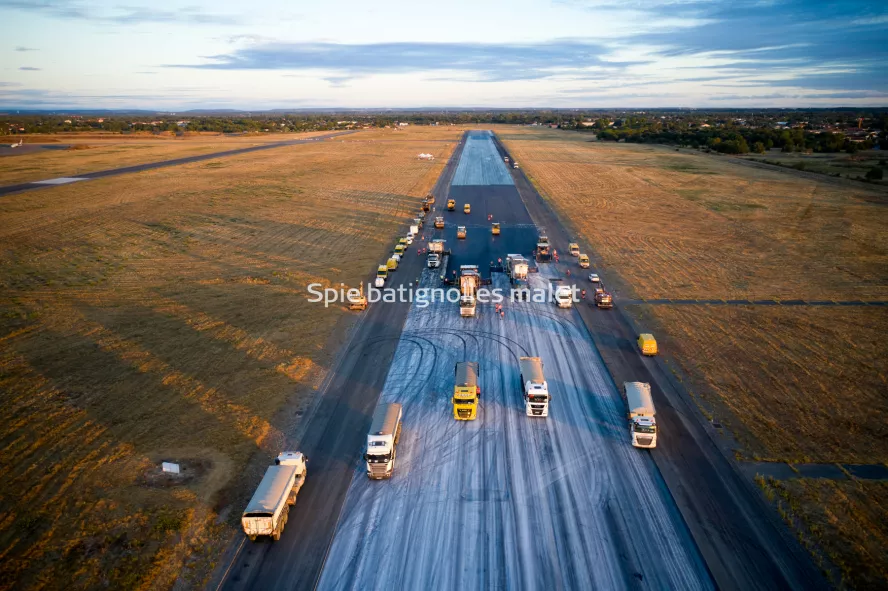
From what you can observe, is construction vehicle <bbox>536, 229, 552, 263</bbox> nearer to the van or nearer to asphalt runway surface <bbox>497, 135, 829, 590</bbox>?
the van

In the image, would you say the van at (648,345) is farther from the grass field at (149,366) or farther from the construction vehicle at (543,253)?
the construction vehicle at (543,253)

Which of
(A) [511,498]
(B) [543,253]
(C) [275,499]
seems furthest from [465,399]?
(B) [543,253]

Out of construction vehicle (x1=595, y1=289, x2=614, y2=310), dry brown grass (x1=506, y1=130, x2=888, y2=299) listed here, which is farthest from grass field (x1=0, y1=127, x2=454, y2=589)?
dry brown grass (x1=506, y1=130, x2=888, y2=299)

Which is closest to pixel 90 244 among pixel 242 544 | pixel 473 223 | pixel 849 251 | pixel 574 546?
pixel 473 223

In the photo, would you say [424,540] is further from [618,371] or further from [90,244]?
[90,244]

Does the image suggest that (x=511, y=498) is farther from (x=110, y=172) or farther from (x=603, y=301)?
(x=110, y=172)

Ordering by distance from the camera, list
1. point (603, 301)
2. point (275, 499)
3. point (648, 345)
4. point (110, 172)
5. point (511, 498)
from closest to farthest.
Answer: point (275, 499), point (511, 498), point (648, 345), point (603, 301), point (110, 172)
